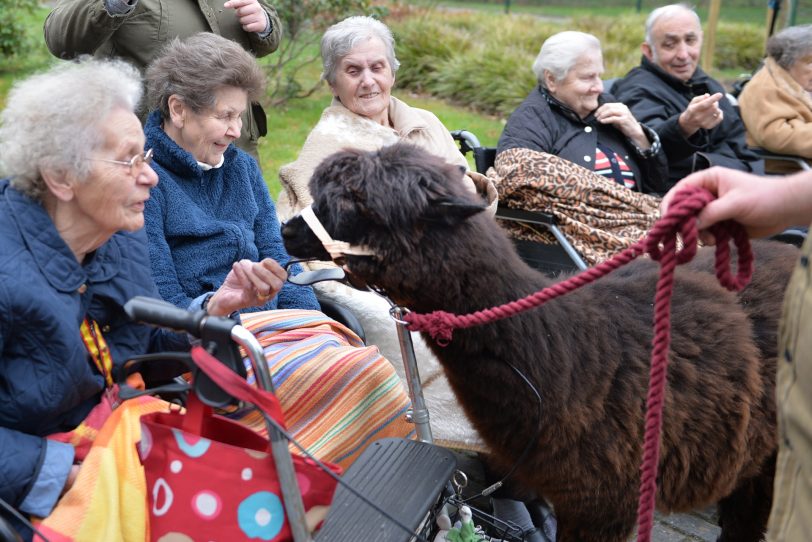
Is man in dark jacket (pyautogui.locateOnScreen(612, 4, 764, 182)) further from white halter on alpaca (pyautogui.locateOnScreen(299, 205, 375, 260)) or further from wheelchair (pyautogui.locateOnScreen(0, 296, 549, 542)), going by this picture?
white halter on alpaca (pyautogui.locateOnScreen(299, 205, 375, 260))

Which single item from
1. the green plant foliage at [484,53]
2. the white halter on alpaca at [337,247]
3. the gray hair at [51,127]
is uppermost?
the gray hair at [51,127]

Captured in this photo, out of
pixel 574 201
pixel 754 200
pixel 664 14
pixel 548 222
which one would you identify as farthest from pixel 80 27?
pixel 664 14

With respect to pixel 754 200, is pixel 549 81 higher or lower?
lower

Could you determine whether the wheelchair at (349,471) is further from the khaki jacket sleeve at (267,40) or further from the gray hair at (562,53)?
the gray hair at (562,53)

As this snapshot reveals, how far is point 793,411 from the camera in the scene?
4.75 feet

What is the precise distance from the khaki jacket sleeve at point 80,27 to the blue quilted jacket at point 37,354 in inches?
62.8

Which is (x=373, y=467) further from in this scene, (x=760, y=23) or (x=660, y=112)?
(x=760, y=23)

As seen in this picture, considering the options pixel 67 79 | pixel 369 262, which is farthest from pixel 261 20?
pixel 369 262

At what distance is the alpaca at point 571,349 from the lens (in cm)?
244

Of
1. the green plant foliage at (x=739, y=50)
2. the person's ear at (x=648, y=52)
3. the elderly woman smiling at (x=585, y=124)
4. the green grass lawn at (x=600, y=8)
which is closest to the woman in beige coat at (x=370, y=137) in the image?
the elderly woman smiling at (x=585, y=124)

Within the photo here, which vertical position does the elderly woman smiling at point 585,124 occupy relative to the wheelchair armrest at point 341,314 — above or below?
above

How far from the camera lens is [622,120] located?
475cm

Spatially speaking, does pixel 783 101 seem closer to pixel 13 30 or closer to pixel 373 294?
pixel 373 294

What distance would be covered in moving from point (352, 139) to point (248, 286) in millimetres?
1418
